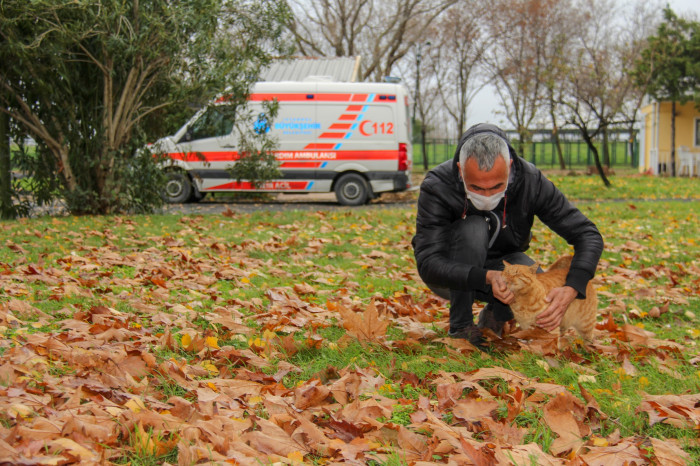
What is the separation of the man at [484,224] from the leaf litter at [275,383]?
0.84 feet

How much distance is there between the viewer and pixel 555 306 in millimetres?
3258

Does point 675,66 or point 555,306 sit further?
point 675,66

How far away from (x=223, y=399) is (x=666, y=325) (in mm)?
3073

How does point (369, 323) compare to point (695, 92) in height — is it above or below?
below

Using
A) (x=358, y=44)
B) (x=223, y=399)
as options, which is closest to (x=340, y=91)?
(x=223, y=399)

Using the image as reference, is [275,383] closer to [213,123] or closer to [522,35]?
[213,123]

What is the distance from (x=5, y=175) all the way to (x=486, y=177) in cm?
925

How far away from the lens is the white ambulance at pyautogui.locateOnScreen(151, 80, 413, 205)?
48.2 feet

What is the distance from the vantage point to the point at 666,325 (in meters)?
4.30

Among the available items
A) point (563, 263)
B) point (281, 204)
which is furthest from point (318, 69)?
point (563, 263)

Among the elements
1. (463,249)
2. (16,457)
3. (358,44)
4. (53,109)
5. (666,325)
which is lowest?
(666,325)

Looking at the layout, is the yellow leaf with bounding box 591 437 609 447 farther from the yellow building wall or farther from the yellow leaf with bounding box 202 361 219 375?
the yellow building wall

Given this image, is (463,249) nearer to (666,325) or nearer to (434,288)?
(434,288)

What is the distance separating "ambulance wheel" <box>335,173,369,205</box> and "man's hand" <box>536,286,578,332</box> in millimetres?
11944
